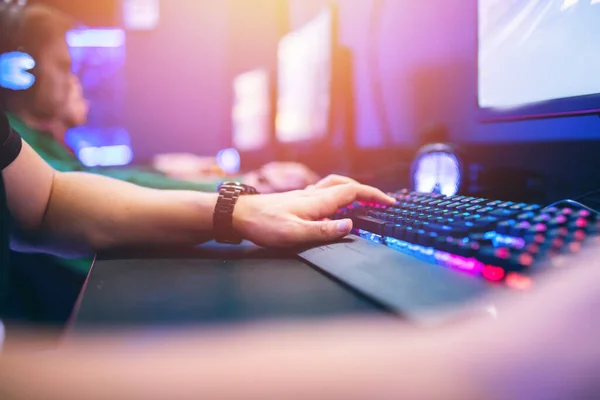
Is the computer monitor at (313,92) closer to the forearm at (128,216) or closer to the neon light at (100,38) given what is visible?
the forearm at (128,216)

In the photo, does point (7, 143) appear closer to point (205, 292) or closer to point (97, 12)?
point (205, 292)

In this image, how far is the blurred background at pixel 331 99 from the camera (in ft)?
2.83

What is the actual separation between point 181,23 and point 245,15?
639mm

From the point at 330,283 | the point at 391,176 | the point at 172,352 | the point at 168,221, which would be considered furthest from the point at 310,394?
the point at 391,176

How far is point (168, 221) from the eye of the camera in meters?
0.59

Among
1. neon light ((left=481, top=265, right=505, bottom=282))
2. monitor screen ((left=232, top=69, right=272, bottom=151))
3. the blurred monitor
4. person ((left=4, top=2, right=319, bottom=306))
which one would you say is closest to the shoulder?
person ((left=4, top=2, right=319, bottom=306))

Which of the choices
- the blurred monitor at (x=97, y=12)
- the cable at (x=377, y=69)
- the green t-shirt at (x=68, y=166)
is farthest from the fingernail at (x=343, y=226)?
the blurred monitor at (x=97, y=12)

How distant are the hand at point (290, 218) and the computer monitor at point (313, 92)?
27.8 inches

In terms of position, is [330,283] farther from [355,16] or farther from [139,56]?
[139,56]

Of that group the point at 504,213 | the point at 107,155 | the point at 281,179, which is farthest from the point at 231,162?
the point at 504,213

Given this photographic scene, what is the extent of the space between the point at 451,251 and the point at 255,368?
0.80 ft

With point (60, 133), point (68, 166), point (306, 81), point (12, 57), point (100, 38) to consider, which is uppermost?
point (100, 38)

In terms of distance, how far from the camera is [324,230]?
0.53 meters

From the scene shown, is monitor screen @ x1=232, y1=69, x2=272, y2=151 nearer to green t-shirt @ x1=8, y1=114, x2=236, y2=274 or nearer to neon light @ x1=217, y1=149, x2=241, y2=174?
neon light @ x1=217, y1=149, x2=241, y2=174
